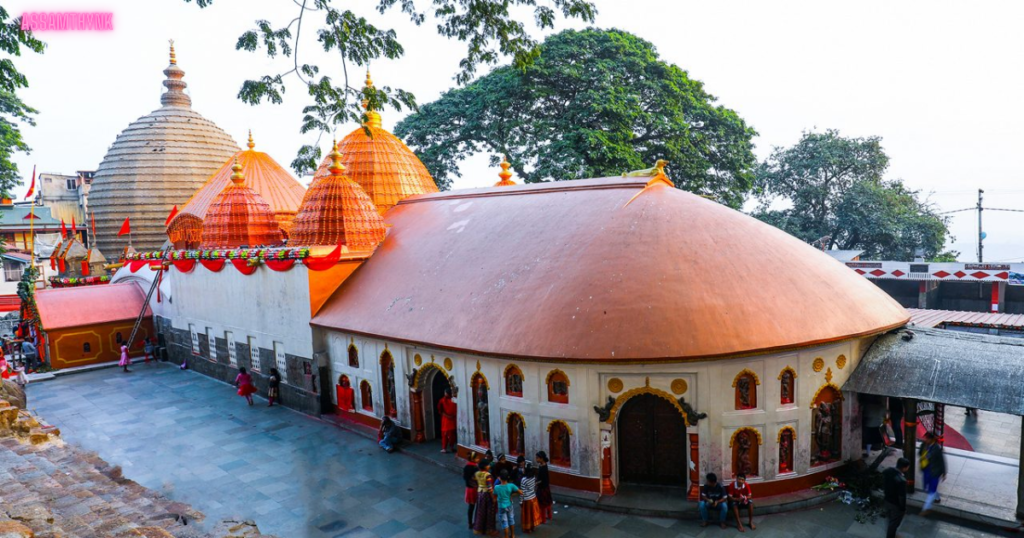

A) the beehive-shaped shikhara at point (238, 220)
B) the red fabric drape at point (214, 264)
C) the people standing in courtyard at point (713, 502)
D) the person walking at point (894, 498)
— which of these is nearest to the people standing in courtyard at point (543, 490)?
the people standing in courtyard at point (713, 502)

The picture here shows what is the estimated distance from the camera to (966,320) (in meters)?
14.4

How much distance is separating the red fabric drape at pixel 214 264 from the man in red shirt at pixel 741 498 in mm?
15825

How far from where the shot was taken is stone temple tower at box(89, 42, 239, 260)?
3206 centimetres

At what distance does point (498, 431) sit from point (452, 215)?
726 centimetres

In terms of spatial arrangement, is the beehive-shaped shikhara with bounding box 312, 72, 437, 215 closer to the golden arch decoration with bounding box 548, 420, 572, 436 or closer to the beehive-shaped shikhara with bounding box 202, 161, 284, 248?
the beehive-shaped shikhara with bounding box 202, 161, 284, 248

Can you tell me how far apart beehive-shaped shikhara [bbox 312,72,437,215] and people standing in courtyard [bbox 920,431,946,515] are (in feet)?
52.1

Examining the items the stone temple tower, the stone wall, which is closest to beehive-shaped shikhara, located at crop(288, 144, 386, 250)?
the stone wall

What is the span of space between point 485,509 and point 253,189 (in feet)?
63.4

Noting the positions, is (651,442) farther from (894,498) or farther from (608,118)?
(608,118)

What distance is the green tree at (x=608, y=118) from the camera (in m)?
26.2

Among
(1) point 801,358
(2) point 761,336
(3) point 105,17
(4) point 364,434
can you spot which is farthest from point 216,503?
(1) point 801,358

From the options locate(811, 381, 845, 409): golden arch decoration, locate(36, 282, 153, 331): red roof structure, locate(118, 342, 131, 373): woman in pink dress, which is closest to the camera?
locate(811, 381, 845, 409): golden arch decoration

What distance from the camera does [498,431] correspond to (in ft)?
38.5

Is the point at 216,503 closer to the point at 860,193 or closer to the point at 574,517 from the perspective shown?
the point at 574,517
